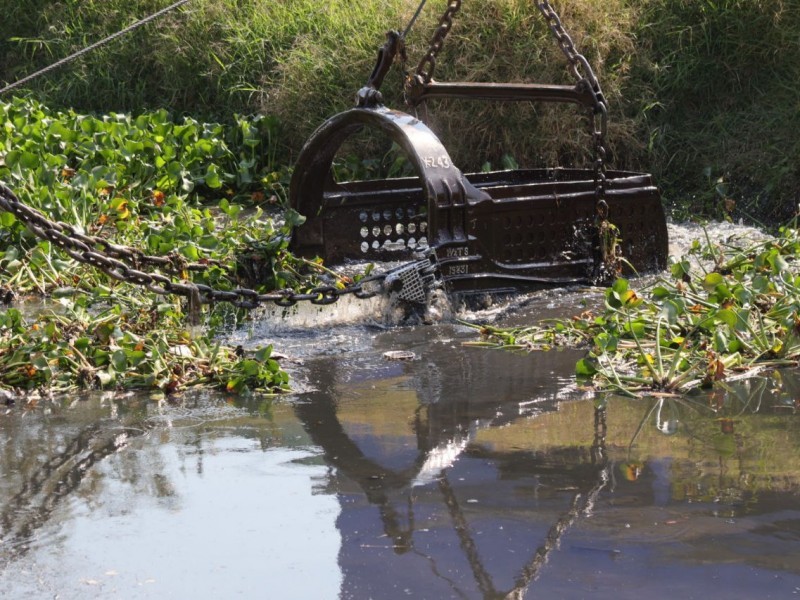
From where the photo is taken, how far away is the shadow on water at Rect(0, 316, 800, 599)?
118 inches

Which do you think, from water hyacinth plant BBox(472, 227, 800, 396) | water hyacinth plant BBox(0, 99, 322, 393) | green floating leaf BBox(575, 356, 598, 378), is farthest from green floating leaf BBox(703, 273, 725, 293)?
water hyacinth plant BBox(0, 99, 322, 393)

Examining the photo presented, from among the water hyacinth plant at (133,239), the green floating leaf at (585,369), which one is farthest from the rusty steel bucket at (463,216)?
the green floating leaf at (585,369)

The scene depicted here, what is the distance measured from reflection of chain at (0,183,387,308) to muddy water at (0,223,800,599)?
0.48 meters

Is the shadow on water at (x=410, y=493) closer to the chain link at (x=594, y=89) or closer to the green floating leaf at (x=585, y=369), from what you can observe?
the green floating leaf at (x=585, y=369)

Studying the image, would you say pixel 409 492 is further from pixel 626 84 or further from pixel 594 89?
pixel 626 84

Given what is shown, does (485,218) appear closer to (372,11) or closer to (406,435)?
(406,435)

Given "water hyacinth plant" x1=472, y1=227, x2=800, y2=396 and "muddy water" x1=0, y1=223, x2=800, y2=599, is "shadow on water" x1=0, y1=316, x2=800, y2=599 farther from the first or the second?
"water hyacinth plant" x1=472, y1=227, x2=800, y2=396

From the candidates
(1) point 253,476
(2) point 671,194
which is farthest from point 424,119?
(1) point 253,476

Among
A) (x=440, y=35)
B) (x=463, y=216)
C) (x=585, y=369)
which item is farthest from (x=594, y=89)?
(x=585, y=369)

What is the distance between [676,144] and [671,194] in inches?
17.3

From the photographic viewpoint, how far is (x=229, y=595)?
2930mm

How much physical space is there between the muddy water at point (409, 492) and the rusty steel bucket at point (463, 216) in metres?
1.24

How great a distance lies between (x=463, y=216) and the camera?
6.10m

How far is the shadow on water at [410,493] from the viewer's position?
9.80 feet
